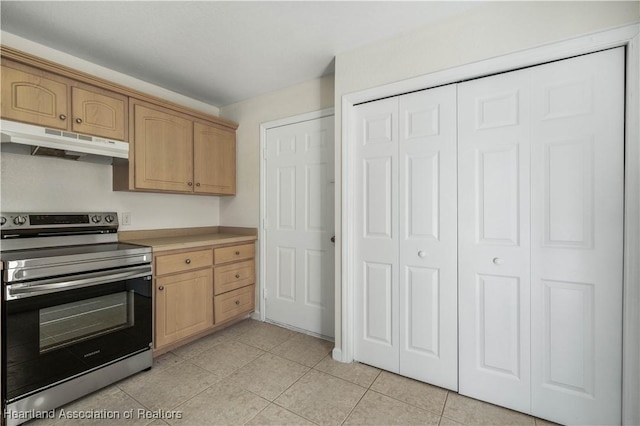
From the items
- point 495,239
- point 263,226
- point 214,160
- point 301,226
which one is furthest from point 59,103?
point 495,239

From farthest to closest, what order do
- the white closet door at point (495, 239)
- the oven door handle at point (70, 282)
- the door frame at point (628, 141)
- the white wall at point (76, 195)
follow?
the white wall at point (76, 195)
the white closet door at point (495, 239)
the oven door handle at point (70, 282)
the door frame at point (628, 141)

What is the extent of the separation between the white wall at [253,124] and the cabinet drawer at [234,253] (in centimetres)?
28

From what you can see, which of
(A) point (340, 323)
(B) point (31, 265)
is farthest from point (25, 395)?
(A) point (340, 323)

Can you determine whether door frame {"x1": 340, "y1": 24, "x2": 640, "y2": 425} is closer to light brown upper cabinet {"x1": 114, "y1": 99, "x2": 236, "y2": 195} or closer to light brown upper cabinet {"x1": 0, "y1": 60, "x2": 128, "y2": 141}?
light brown upper cabinet {"x1": 114, "y1": 99, "x2": 236, "y2": 195}

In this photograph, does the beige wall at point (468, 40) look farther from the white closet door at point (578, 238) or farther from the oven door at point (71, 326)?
the oven door at point (71, 326)

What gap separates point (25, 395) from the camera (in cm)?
156

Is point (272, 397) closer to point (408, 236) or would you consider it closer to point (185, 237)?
point (408, 236)

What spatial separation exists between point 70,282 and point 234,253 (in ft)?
4.31

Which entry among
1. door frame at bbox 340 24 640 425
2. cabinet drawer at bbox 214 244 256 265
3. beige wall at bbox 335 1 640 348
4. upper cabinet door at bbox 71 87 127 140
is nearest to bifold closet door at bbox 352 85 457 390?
beige wall at bbox 335 1 640 348

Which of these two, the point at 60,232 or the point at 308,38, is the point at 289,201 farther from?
the point at 60,232

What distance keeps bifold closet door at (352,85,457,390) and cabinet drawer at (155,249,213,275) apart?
1.37 m

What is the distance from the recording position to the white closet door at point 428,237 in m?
1.86

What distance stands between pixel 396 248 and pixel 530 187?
0.88 metres

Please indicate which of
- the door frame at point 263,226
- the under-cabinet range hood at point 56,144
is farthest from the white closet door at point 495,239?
the under-cabinet range hood at point 56,144
